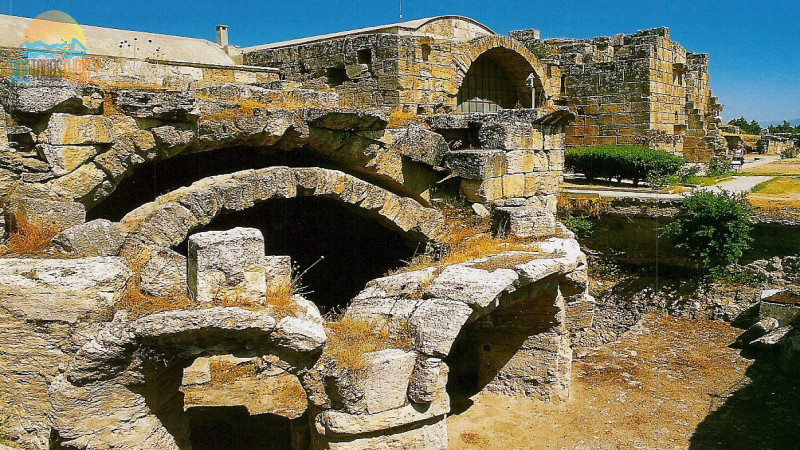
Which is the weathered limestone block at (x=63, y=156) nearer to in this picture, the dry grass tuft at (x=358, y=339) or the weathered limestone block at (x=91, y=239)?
the weathered limestone block at (x=91, y=239)

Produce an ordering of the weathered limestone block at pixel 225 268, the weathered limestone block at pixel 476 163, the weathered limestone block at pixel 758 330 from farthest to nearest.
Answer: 1. the weathered limestone block at pixel 758 330
2. the weathered limestone block at pixel 476 163
3. the weathered limestone block at pixel 225 268

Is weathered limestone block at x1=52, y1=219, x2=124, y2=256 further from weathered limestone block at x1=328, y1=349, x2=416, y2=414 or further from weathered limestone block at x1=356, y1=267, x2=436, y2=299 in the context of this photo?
weathered limestone block at x1=328, y1=349, x2=416, y2=414

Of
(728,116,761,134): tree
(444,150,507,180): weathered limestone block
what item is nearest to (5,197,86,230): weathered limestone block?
(444,150,507,180): weathered limestone block

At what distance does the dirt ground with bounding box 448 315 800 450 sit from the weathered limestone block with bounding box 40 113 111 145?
5.05 m

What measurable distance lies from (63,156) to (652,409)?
7224mm

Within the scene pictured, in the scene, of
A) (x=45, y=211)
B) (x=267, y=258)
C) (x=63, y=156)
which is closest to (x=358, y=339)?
(x=267, y=258)

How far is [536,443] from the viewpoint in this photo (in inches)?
301

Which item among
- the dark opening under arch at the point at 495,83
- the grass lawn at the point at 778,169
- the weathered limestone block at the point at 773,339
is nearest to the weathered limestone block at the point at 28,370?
the weathered limestone block at the point at 773,339

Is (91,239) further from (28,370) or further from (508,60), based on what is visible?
(508,60)

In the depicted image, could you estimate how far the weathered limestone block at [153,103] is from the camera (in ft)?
23.9

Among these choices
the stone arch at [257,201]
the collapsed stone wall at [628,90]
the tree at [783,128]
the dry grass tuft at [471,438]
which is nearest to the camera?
the stone arch at [257,201]

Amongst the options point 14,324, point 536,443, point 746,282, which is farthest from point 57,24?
point 746,282

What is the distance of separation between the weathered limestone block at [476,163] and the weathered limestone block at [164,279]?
14.1 ft

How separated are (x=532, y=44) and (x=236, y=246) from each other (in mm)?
15668
